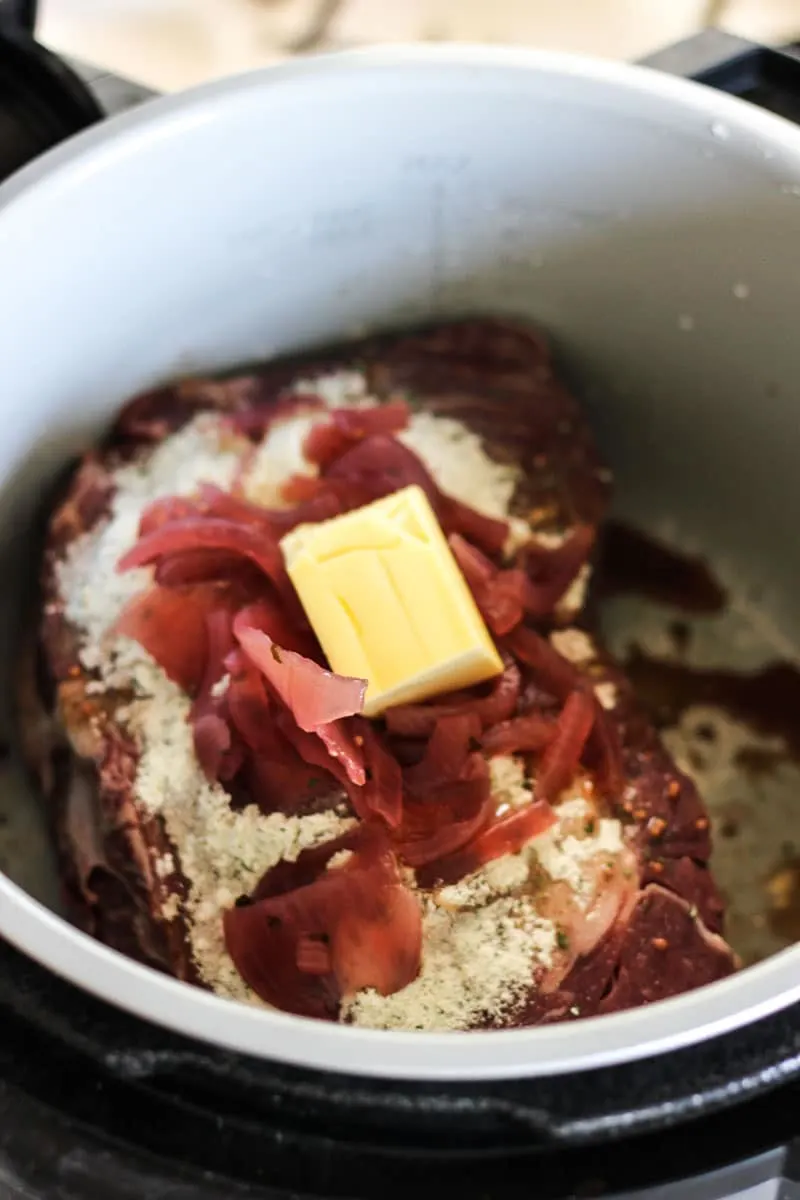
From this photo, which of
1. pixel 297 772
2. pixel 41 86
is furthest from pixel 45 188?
pixel 297 772

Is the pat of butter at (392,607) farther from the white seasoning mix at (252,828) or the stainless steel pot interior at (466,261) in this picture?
the stainless steel pot interior at (466,261)

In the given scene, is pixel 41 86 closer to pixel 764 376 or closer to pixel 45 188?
pixel 45 188

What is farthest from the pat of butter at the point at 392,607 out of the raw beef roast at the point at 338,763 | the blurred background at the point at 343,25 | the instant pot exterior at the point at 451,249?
the blurred background at the point at 343,25

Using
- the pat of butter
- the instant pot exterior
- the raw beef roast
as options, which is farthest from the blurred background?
the pat of butter

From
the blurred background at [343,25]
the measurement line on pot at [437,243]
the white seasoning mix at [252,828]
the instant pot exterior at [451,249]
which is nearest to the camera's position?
the white seasoning mix at [252,828]

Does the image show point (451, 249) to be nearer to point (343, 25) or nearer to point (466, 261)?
point (466, 261)
